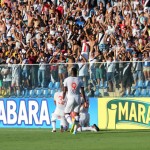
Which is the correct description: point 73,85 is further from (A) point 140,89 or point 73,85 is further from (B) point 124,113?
(B) point 124,113

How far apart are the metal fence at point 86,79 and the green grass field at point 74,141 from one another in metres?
2.88

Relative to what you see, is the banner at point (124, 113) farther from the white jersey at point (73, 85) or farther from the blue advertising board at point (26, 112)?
the white jersey at point (73, 85)

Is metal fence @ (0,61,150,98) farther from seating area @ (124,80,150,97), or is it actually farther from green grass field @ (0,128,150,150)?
green grass field @ (0,128,150,150)

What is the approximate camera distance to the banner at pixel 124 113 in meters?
27.9

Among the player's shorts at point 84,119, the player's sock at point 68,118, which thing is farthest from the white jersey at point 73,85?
the player's shorts at point 84,119

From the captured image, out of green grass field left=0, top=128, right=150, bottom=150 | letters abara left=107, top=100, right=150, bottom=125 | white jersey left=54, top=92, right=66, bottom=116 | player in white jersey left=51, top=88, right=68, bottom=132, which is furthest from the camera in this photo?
letters abara left=107, top=100, right=150, bottom=125

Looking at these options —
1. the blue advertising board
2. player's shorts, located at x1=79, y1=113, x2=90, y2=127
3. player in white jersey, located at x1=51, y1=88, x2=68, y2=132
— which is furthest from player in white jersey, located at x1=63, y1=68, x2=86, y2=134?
the blue advertising board

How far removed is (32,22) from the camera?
1421 inches

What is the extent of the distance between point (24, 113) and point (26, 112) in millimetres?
89

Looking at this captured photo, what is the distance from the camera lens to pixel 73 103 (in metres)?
24.8

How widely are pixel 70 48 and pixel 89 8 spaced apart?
11.0 feet

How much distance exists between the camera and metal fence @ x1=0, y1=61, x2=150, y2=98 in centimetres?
2717

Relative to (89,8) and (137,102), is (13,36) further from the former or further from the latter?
(137,102)

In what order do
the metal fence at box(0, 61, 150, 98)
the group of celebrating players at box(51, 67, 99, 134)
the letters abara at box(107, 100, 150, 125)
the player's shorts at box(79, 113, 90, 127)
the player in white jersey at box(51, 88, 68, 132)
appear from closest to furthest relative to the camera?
1. the group of celebrating players at box(51, 67, 99, 134)
2. the player in white jersey at box(51, 88, 68, 132)
3. the player's shorts at box(79, 113, 90, 127)
4. the metal fence at box(0, 61, 150, 98)
5. the letters abara at box(107, 100, 150, 125)
